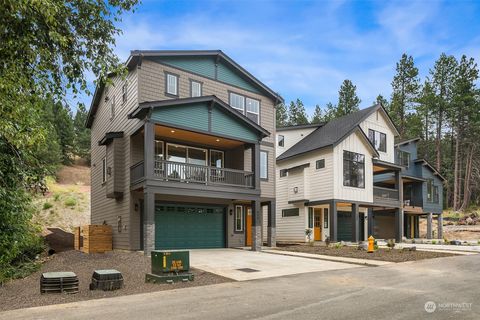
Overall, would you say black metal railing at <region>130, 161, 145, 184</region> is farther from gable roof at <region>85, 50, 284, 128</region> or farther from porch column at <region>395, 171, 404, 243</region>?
porch column at <region>395, 171, 404, 243</region>

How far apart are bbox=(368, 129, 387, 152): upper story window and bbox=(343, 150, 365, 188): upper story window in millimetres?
3661

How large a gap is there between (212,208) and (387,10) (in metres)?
12.7

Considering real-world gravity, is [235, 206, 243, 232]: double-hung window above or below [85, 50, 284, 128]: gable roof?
below

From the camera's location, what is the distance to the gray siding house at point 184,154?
18.7 m

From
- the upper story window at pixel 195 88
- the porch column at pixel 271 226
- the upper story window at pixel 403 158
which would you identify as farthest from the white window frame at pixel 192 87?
the upper story window at pixel 403 158

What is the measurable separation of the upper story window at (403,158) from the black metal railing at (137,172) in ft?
81.8

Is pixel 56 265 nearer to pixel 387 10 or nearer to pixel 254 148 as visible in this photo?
pixel 254 148

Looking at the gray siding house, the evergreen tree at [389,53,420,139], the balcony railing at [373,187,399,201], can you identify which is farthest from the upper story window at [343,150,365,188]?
the evergreen tree at [389,53,420,139]

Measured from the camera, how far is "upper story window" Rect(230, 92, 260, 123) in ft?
77.0

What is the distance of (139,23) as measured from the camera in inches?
455

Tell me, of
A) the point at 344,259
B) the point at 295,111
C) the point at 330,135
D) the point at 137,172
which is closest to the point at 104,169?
the point at 137,172

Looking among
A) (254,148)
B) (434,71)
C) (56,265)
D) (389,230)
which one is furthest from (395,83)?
(56,265)

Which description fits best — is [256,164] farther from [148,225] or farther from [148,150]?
[148,225]

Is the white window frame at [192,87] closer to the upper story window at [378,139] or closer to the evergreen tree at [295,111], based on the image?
the upper story window at [378,139]
